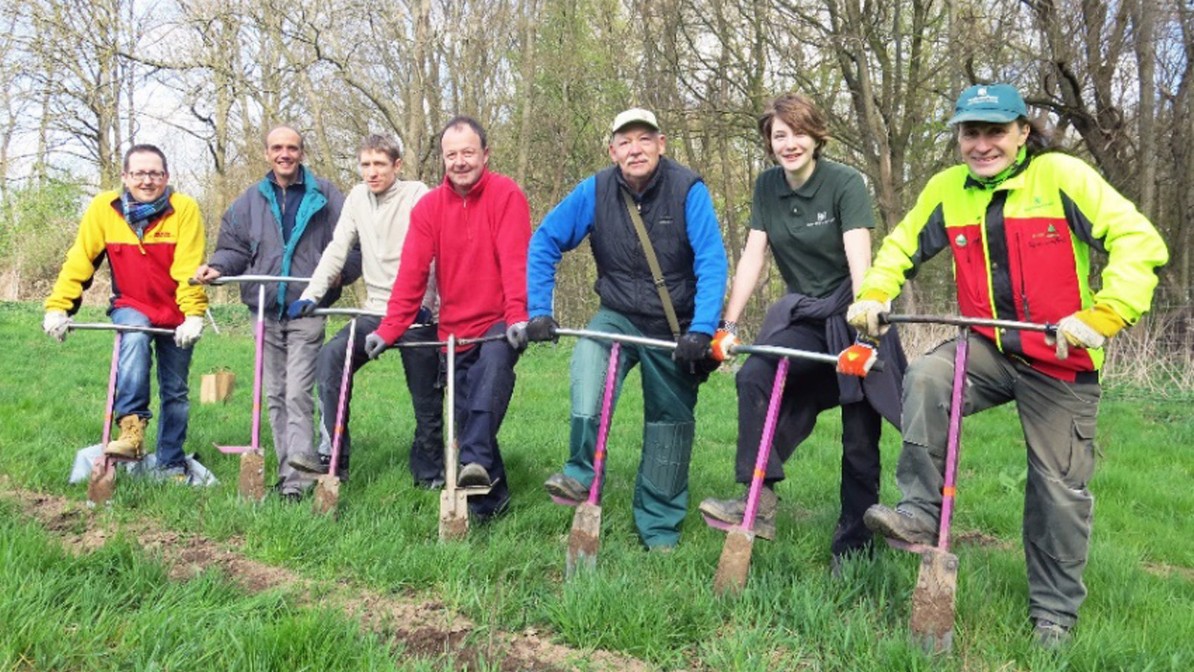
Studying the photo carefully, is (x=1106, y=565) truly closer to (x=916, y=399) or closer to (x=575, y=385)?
(x=916, y=399)

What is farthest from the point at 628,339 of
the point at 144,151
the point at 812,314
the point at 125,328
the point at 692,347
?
the point at 144,151

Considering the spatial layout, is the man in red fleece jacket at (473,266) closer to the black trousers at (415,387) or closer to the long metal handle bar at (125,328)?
the black trousers at (415,387)

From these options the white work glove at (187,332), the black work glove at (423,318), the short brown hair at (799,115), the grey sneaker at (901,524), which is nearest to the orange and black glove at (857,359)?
the grey sneaker at (901,524)

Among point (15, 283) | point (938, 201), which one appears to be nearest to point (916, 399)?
point (938, 201)

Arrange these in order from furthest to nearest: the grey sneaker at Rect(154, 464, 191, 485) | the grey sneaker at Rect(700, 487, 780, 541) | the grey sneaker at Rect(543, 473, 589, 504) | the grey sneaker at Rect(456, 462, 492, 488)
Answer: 1. the grey sneaker at Rect(154, 464, 191, 485)
2. the grey sneaker at Rect(456, 462, 492, 488)
3. the grey sneaker at Rect(543, 473, 589, 504)
4. the grey sneaker at Rect(700, 487, 780, 541)

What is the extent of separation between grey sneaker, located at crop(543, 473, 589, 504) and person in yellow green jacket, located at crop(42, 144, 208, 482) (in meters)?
2.66

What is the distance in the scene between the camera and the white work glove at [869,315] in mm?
3592

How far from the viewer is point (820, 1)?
14.5 metres

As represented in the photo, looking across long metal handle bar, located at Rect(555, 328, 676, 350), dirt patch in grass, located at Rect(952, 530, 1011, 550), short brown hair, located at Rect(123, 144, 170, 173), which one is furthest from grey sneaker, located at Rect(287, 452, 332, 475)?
Answer: dirt patch in grass, located at Rect(952, 530, 1011, 550)

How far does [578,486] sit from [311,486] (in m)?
1.99

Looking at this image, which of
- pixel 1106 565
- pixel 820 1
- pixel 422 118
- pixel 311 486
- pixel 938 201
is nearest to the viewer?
pixel 938 201

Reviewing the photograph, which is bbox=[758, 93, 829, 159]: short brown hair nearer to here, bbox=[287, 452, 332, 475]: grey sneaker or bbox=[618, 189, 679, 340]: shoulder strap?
bbox=[618, 189, 679, 340]: shoulder strap

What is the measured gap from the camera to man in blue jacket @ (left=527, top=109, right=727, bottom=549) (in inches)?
181

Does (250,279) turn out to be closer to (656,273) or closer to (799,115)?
(656,273)
